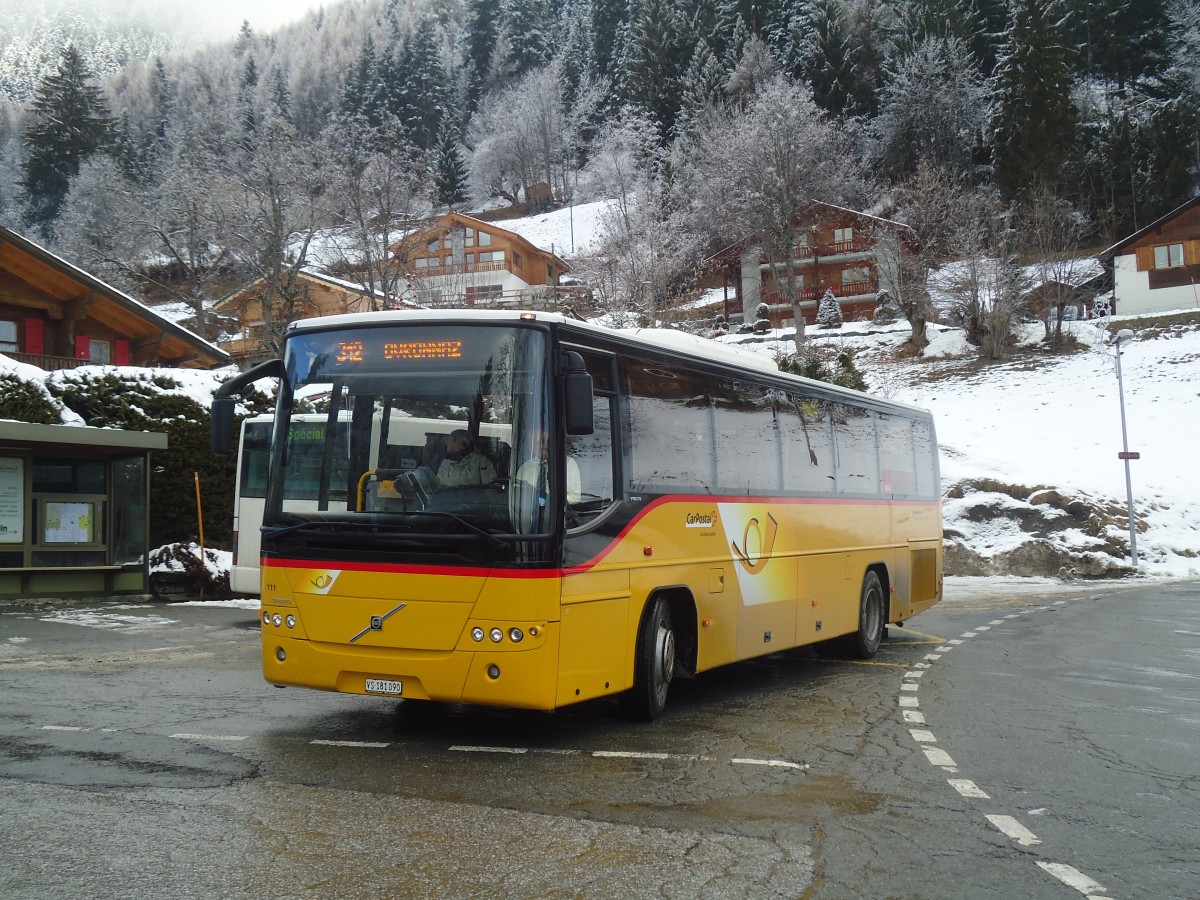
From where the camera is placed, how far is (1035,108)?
69750 mm

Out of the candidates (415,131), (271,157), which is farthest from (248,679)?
(415,131)

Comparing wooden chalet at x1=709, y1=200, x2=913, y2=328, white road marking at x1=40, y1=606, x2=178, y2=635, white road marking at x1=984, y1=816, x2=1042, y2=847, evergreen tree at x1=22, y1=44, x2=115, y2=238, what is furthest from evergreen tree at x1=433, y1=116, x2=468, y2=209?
white road marking at x1=984, y1=816, x2=1042, y2=847

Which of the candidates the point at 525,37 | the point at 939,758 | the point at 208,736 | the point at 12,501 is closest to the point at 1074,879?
the point at 939,758

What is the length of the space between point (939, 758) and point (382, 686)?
3812 millimetres

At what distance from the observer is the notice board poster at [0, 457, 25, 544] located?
62.5 feet

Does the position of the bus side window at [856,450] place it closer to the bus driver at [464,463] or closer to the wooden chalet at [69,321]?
the bus driver at [464,463]

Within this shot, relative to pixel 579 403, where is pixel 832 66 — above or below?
above

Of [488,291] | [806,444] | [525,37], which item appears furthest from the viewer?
[525,37]

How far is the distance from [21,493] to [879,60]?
78.7 metres

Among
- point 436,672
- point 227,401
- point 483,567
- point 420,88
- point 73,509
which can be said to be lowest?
point 436,672

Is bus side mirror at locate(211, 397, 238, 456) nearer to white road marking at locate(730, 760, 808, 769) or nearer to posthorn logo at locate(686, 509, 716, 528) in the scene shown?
posthorn logo at locate(686, 509, 716, 528)

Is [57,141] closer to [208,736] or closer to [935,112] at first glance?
[935,112]

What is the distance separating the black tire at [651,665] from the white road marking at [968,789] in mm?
2371

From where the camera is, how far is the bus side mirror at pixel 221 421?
27.1 feet
